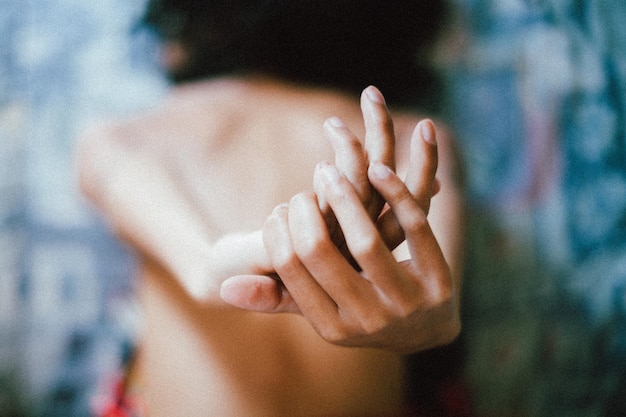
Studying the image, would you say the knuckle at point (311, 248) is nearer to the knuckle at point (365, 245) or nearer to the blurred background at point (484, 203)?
the knuckle at point (365, 245)

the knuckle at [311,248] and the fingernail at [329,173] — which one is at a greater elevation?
the fingernail at [329,173]

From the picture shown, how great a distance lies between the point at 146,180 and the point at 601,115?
0.45 m

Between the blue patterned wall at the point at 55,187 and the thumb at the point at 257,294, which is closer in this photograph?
the thumb at the point at 257,294

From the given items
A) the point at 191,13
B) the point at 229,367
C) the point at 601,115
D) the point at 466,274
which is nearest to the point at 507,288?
the point at 466,274

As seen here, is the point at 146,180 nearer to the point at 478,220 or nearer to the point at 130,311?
the point at 130,311

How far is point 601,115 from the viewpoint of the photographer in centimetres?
52

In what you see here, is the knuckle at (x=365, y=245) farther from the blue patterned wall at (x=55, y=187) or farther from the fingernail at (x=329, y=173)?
the blue patterned wall at (x=55, y=187)

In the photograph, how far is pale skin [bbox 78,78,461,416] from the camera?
0.92 feet

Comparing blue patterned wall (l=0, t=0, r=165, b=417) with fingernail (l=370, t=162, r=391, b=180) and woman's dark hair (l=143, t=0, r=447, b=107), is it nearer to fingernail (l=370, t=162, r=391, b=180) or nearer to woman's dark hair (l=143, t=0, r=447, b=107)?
woman's dark hair (l=143, t=0, r=447, b=107)

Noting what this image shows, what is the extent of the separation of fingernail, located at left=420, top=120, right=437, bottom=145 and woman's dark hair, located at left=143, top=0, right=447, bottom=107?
248mm

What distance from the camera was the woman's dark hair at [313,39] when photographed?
479 mm

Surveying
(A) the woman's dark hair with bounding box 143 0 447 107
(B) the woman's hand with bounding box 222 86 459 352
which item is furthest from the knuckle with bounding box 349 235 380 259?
(A) the woman's dark hair with bounding box 143 0 447 107

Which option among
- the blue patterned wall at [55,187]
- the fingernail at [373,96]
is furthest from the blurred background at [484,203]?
the fingernail at [373,96]

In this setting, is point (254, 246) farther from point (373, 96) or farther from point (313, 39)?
point (313, 39)
